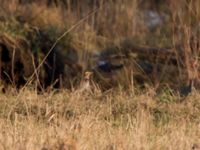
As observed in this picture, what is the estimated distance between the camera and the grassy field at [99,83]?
247 inches

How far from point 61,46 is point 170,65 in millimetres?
1474

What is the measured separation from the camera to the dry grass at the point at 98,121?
6.06 metres

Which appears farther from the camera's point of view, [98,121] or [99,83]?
[99,83]

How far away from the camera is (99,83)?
10.4 metres

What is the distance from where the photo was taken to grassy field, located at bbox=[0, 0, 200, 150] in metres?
6.28

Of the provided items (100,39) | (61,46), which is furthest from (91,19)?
(61,46)

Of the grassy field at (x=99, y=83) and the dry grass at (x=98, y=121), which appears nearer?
the dry grass at (x=98, y=121)

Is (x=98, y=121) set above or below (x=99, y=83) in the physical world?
above

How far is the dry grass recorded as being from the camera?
606 centimetres

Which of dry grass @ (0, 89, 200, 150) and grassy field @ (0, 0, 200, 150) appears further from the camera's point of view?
grassy field @ (0, 0, 200, 150)

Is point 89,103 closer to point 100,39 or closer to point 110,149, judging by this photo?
point 110,149

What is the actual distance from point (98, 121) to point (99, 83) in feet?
11.7

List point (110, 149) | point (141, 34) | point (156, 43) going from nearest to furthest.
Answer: point (110, 149) → point (156, 43) → point (141, 34)

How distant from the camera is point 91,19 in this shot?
514 inches
